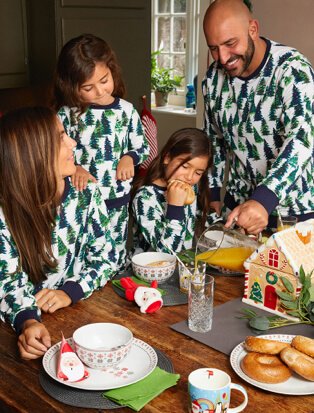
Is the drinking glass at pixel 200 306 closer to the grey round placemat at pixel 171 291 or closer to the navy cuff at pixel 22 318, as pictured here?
the grey round placemat at pixel 171 291

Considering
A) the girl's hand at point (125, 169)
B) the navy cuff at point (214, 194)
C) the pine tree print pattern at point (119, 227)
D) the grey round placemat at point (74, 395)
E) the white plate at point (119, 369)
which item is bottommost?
the pine tree print pattern at point (119, 227)

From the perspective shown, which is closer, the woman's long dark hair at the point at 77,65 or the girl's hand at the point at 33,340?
the girl's hand at the point at 33,340

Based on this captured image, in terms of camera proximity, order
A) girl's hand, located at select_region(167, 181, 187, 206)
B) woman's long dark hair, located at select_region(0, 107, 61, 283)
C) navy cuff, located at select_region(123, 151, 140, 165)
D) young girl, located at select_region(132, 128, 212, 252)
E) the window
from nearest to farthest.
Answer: woman's long dark hair, located at select_region(0, 107, 61, 283)
girl's hand, located at select_region(167, 181, 187, 206)
young girl, located at select_region(132, 128, 212, 252)
navy cuff, located at select_region(123, 151, 140, 165)
the window

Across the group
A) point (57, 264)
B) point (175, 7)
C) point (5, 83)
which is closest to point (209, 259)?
point (57, 264)

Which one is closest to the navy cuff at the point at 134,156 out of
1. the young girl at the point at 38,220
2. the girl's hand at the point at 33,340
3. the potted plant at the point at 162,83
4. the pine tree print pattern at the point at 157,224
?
the pine tree print pattern at the point at 157,224

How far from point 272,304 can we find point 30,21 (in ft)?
10.0

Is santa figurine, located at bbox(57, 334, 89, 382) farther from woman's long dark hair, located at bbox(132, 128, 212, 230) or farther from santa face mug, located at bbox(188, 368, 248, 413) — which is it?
woman's long dark hair, located at bbox(132, 128, 212, 230)

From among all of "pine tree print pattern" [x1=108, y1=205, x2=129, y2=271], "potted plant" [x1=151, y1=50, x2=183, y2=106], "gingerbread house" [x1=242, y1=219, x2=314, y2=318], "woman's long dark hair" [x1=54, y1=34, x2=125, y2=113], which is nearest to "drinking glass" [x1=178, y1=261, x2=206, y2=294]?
"gingerbread house" [x1=242, y1=219, x2=314, y2=318]

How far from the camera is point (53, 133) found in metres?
1.74

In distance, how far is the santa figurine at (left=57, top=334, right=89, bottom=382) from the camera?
1229 mm

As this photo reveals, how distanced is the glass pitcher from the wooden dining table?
0.18 ft

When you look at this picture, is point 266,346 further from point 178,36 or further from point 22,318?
point 178,36

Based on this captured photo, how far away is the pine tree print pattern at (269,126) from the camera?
→ 79.7 inches

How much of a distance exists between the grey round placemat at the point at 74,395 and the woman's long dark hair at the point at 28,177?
52 cm
